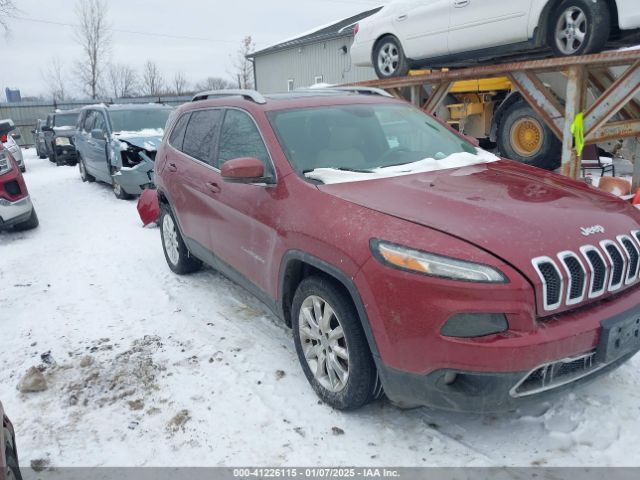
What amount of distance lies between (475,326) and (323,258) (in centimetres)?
88

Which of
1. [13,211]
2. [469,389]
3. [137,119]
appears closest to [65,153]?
[137,119]

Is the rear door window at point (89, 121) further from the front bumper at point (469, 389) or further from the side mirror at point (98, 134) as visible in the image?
the front bumper at point (469, 389)

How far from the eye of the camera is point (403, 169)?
3.32 metres

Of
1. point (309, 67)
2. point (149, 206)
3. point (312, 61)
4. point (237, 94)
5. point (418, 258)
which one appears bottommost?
point (149, 206)

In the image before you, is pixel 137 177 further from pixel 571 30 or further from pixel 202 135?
pixel 571 30

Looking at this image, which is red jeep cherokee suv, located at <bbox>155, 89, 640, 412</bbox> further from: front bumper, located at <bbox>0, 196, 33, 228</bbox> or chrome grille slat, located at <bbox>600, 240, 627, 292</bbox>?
front bumper, located at <bbox>0, 196, 33, 228</bbox>

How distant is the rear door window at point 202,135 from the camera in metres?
4.18

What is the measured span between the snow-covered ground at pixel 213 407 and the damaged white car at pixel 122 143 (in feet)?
15.4

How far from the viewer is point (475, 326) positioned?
222 cm

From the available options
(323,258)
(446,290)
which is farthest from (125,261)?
(446,290)

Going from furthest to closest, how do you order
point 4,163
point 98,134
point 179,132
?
point 98,134
point 4,163
point 179,132

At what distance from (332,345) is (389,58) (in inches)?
277

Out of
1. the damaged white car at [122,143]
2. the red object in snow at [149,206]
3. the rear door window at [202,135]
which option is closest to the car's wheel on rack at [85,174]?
the damaged white car at [122,143]

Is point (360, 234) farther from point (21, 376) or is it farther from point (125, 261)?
point (125, 261)
